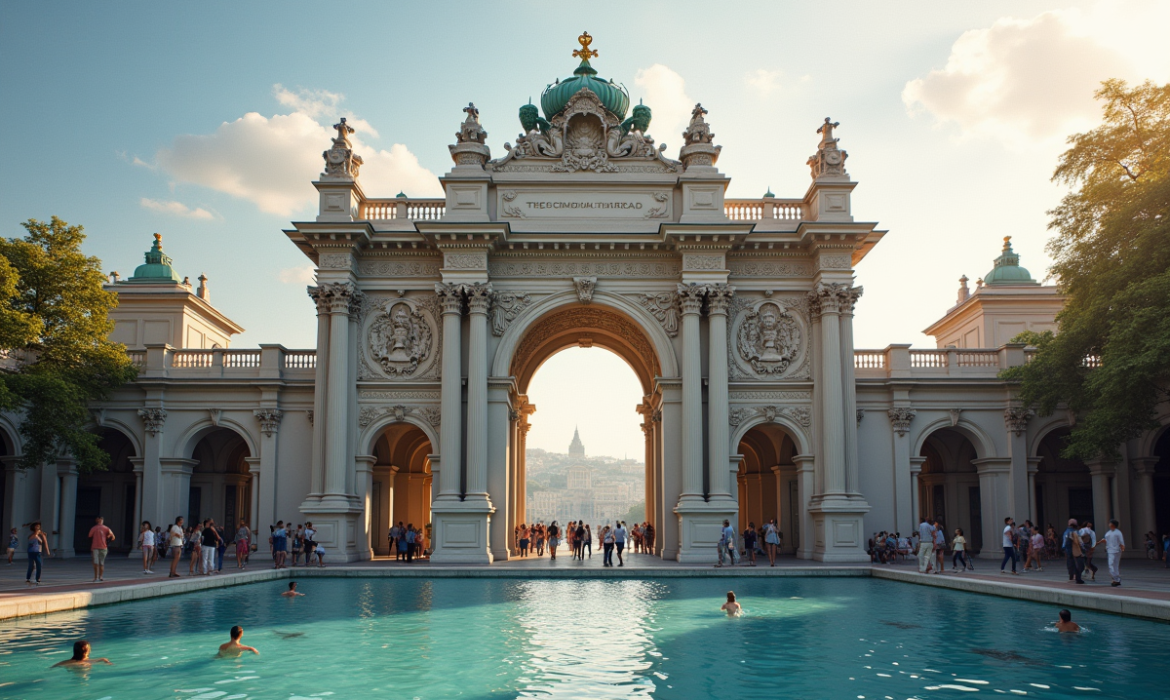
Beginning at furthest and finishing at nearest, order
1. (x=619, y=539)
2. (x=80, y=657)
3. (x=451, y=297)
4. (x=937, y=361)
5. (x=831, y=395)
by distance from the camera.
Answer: (x=937, y=361), (x=451, y=297), (x=831, y=395), (x=619, y=539), (x=80, y=657)

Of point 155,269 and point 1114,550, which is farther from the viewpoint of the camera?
point 155,269

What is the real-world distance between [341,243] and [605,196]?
9420mm

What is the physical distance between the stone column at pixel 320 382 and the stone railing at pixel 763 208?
578 inches

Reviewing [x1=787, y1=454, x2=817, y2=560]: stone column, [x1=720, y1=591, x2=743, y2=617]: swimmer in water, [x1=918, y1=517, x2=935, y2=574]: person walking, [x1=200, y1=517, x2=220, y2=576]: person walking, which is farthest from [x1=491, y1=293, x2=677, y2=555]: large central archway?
[x1=720, y1=591, x2=743, y2=617]: swimmer in water


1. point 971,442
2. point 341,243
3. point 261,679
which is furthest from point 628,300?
point 261,679

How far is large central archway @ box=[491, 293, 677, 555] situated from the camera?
32.7 metres

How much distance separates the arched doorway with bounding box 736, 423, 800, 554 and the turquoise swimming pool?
17.5 metres

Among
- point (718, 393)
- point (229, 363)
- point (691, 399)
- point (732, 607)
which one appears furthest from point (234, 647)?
point (229, 363)

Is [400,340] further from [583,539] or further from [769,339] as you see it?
[769,339]

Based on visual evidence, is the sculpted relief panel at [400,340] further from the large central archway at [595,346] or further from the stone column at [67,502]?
the stone column at [67,502]

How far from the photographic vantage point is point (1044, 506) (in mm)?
37281

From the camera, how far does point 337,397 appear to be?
1254 inches

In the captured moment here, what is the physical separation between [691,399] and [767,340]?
368 centimetres

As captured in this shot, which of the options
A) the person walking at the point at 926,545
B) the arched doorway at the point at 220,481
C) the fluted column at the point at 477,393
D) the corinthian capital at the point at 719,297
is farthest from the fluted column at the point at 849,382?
the arched doorway at the point at 220,481
